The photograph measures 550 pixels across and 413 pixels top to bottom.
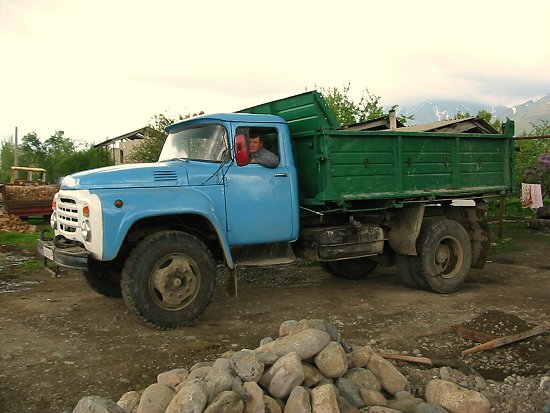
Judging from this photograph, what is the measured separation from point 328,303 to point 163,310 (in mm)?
2180

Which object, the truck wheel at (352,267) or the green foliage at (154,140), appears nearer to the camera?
the truck wheel at (352,267)

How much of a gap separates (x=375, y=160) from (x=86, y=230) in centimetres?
349

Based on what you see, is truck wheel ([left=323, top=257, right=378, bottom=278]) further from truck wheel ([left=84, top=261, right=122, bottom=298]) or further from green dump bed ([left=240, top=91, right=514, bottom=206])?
truck wheel ([left=84, top=261, right=122, bottom=298])

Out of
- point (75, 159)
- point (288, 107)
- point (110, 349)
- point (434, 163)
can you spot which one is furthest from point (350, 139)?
point (75, 159)

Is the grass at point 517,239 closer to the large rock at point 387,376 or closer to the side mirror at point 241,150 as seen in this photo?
the side mirror at point 241,150

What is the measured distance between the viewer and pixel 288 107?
628cm

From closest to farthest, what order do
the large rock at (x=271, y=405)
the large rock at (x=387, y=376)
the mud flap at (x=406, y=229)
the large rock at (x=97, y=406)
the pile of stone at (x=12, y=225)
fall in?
the large rock at (x=97, y=406) → the large rock at (x=271, y=405) → the large rock at (x=387, y=376) → the mud flap at (x=406, y=229) → the pile of stone at (x=12, y=225)

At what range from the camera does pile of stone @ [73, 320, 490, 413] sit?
293 centimetres

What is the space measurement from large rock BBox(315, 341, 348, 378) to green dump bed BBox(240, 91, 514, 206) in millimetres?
2605

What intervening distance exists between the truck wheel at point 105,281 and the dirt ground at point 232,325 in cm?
18

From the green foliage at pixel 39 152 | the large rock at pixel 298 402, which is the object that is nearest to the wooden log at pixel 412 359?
the large rock at pixel 298 402

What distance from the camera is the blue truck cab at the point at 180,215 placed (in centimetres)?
482

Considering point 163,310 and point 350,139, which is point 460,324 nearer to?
point 350,139

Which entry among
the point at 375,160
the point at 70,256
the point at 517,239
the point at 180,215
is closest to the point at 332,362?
the point at 180,215
